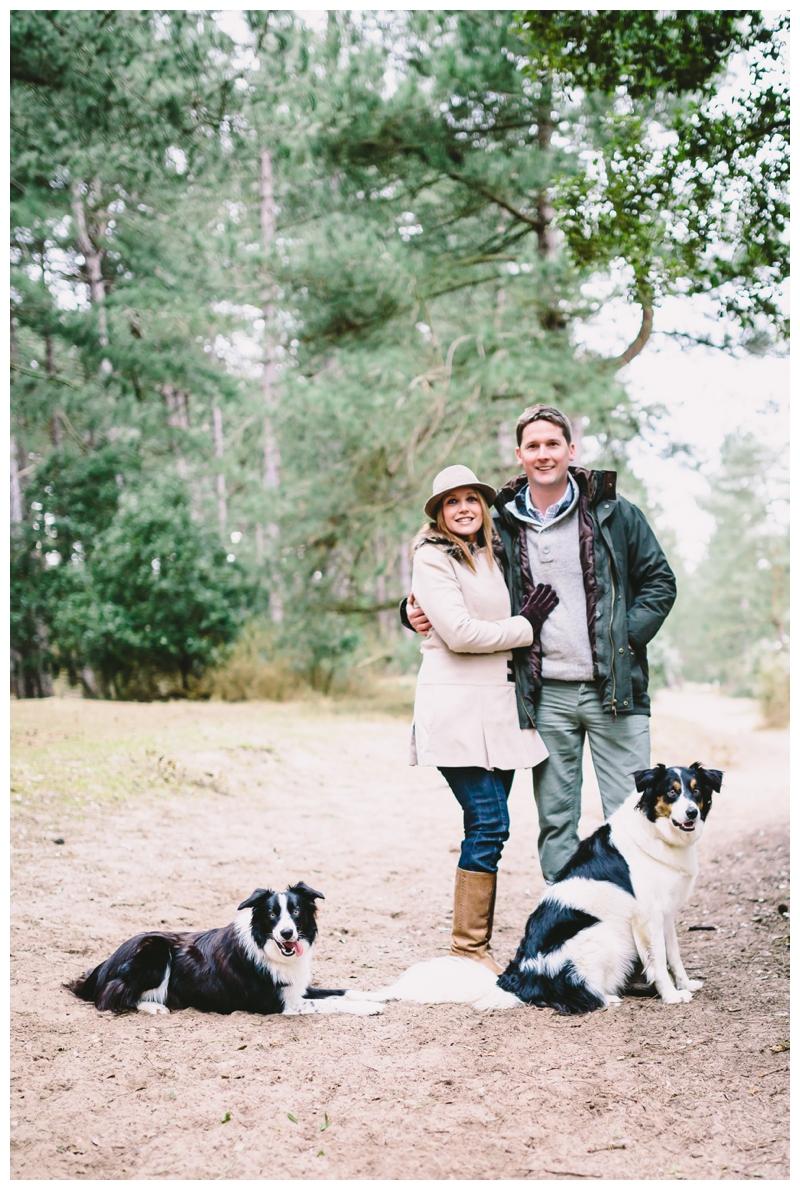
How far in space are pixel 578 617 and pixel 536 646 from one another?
215 mm

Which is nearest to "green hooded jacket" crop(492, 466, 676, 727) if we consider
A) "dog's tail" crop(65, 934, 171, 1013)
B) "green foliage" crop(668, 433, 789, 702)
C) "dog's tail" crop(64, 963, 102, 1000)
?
"dog's tail" crop(65, 934, 171, 1013)

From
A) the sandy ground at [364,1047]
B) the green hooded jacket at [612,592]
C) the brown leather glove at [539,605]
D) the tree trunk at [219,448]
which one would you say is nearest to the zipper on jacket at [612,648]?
the green hooded jacket at [612,592]

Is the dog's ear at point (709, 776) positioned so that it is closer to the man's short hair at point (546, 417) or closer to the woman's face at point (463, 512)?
the woman's face at point (463, 512)

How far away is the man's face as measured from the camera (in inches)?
161

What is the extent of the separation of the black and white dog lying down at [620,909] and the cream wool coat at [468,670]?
0.51m

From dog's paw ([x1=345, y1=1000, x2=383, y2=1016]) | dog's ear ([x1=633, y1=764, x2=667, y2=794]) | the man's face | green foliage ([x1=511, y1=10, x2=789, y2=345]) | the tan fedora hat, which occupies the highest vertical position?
green foliage ([x1=511, y1=10, x2=789, y2=345])

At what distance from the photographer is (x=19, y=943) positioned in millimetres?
4688

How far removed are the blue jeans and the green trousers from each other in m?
0.18

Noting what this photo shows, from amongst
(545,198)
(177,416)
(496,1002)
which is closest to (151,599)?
(545,198)

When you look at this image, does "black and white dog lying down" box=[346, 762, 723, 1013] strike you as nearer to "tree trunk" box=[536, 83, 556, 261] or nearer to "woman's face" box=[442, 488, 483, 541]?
"woman's face" box=[442, 488, 483, 541]

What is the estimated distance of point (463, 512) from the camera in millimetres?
4145

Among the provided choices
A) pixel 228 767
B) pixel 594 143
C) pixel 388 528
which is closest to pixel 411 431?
pixel 388 528

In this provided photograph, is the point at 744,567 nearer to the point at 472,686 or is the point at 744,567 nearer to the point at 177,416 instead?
the point at 177,416

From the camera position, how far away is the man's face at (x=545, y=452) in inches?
161
